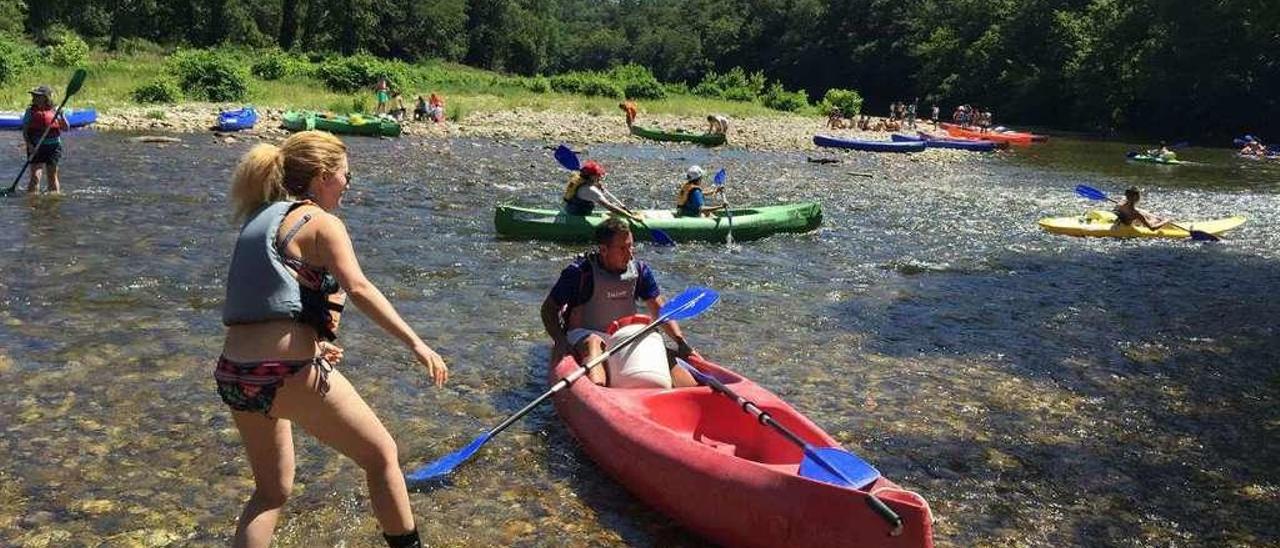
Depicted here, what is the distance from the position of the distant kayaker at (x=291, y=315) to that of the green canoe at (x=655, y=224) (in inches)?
398

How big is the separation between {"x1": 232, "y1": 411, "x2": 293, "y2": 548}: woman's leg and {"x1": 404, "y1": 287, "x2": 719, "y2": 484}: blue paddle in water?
191cm

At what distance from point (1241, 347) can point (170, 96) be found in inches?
1278

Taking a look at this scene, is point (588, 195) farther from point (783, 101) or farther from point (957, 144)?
point (783, 101)

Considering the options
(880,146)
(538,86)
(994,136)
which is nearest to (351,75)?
(538,86)

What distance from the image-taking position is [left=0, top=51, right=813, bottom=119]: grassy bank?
31.7 m

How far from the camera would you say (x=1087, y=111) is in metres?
56.8

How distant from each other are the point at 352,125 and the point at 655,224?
17509 mm

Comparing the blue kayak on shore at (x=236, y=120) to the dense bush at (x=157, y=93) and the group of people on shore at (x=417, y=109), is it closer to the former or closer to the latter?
the dense bush at (x=157, y=93)

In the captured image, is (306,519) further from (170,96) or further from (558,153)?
(170,96)

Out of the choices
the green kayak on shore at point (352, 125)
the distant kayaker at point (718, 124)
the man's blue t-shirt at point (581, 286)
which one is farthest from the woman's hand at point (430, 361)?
the distant kayaker at point (718, 124)

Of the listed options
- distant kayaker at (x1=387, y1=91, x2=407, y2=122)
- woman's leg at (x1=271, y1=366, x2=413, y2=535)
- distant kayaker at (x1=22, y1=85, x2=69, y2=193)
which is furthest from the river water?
distant kayaker at (x1=387, y1=91, x2=407, y2=122)

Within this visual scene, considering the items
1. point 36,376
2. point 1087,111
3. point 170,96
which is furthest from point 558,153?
point 1087,111

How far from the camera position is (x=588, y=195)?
1352cm

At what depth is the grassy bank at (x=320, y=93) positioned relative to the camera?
31.7m
